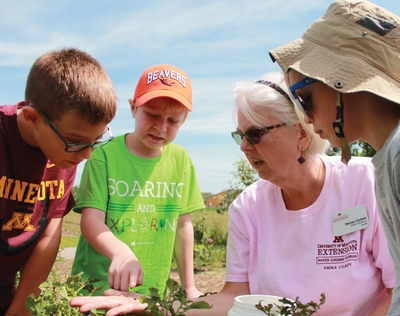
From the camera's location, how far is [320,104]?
1.50 metres

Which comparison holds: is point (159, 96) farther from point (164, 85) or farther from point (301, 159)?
point (301, 159)

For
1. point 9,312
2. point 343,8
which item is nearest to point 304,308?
point 343,8

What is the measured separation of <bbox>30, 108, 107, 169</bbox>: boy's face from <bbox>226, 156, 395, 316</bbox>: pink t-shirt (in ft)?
2.77

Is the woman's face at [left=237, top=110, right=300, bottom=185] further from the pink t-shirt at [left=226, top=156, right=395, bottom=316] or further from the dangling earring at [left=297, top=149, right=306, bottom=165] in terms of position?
the pink t-shirt at [left=226, top=156, right=395, bottom=316]

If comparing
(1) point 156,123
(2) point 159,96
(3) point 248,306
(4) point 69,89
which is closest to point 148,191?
(1) point 156,123

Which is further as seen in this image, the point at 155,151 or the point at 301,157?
the point at 155,151

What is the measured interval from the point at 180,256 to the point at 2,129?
1324mm

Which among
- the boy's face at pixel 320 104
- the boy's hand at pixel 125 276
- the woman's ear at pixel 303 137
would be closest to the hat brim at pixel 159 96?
the woman's ear at pixel 303 137

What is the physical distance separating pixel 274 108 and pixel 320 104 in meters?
0.91

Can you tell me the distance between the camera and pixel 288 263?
2.29 metres

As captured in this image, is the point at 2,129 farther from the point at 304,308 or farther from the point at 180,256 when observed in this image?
the point at 304,308

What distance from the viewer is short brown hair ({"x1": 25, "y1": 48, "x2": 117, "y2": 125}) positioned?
212 cm

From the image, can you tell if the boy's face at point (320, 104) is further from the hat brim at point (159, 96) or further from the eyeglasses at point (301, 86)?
the hat brim at point (159, 96)

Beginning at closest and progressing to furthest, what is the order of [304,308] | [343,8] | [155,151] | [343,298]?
[304,308]
[343,8]
[343,298]
[155,151]
